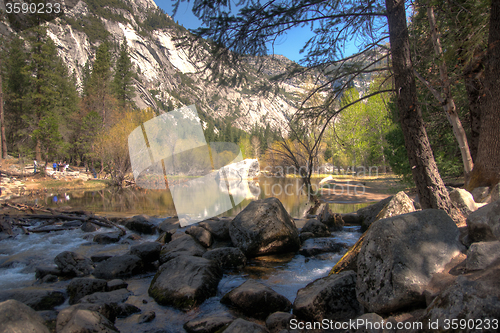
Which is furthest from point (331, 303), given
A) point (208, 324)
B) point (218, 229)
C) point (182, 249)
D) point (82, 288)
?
point (218, 229)

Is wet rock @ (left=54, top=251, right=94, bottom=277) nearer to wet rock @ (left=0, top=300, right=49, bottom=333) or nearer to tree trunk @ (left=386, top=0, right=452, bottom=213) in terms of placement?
wet rock @ (left=0, top=300, right=49, bottom=333)

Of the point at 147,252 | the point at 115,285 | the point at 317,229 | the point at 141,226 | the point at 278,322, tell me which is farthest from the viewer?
the point at 141,226

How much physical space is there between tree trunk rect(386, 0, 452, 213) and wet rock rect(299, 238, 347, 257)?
2832mm

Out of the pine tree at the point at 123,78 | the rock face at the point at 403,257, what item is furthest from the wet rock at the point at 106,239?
the pine tree at the point at 123,78

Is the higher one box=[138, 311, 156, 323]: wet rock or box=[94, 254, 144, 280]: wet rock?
box=[94, 254, 144, 280]: wet rock

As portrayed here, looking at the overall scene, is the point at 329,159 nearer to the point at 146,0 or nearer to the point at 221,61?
the point at 221,61

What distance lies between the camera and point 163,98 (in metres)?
125

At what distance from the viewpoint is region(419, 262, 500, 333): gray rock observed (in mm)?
1757

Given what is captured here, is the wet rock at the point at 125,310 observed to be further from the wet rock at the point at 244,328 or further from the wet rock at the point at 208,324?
the wet rock at the point at 244,328

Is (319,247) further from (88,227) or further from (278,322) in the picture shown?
(88,227)

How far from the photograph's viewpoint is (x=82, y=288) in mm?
4449

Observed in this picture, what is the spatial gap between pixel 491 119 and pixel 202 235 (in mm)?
7746

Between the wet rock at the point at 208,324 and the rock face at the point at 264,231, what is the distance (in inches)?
111

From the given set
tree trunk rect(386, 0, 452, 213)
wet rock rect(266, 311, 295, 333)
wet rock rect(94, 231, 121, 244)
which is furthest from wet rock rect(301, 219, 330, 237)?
wet rock rect(94, 231, 121, 244)
